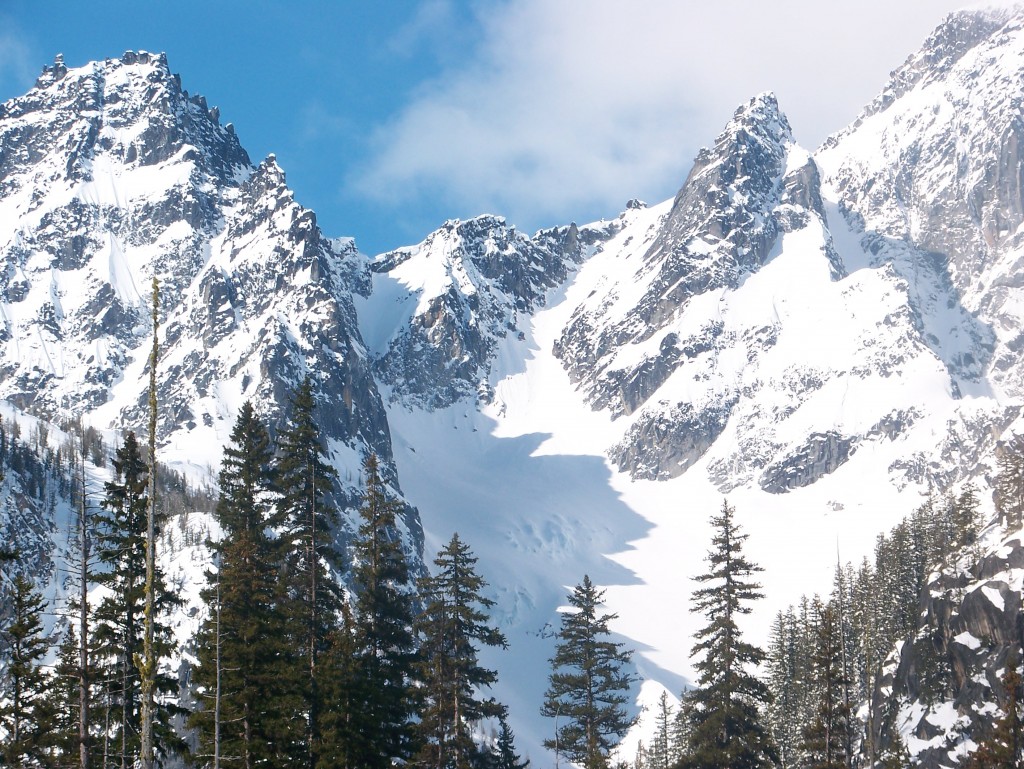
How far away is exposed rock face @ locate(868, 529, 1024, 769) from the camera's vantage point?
263ft

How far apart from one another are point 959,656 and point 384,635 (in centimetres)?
5601

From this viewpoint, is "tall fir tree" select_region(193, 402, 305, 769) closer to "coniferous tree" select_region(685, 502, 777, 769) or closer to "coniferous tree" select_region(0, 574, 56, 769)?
"coniferous tree" select_region(0, 574, 56, 769)

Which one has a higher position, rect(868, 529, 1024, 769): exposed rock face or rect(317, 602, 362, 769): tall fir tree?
rect(868, 529, 1024, 769): exposed rock face

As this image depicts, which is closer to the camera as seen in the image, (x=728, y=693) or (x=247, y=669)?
(x=247, y=669)

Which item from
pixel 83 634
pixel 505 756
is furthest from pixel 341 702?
pixel 505 756

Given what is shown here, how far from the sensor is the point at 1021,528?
8762 cm

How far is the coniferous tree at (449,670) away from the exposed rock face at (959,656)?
Result: 46608 mm

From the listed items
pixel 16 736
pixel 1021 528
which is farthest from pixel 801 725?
pixel 16 736

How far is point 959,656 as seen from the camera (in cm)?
8488

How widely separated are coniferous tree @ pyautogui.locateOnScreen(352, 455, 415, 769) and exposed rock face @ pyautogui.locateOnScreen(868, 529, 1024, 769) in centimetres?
4861

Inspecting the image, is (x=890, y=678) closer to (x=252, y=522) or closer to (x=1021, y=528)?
(x=1021, y=528)

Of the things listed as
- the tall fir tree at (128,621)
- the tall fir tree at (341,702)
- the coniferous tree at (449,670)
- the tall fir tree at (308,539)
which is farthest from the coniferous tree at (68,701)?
the coniferous tree at (449,670)

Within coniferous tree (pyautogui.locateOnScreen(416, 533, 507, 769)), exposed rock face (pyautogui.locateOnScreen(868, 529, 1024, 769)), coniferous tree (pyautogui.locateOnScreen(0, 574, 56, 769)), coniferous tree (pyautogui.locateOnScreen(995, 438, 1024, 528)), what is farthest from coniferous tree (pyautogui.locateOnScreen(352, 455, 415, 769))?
coniferous tree (pyautogui.locateOnScreen(995, 438, 1024, 528))

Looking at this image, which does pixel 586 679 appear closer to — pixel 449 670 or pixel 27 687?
pixel 449 670
